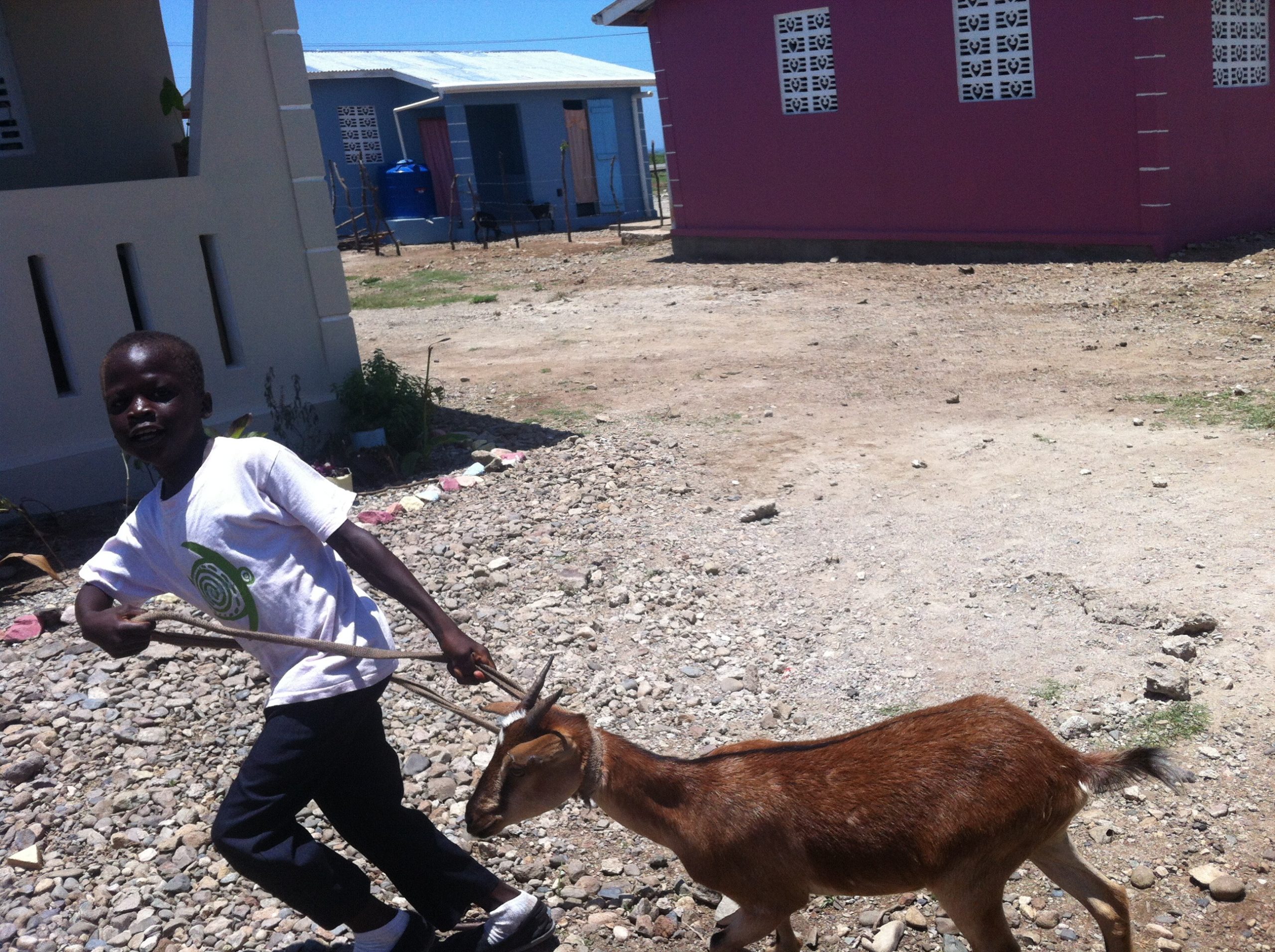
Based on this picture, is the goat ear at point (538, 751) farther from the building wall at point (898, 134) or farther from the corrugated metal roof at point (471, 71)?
the corrugated metal roof at point (471, 71)

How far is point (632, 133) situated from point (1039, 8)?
48.2 ft

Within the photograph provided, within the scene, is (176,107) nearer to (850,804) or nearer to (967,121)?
(850,804)

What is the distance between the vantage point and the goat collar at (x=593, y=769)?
8.94ft

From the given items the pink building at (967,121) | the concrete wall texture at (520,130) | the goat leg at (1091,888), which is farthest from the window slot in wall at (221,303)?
the concrete wall texture at (520,130)

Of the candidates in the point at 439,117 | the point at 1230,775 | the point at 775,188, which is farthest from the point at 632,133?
the point at 1230,775

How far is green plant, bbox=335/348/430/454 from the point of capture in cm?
796

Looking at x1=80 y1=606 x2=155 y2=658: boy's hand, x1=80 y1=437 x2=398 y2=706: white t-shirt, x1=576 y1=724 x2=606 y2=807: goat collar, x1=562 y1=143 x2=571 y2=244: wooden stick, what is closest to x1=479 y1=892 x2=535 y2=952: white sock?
x1=576 y1=724 x2=606 y2=807: goat collar

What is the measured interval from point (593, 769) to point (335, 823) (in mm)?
712

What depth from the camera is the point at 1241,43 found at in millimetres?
14227

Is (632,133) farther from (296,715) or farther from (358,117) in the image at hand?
(296,715)

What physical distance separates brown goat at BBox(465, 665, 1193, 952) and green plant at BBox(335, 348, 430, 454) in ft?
17.4

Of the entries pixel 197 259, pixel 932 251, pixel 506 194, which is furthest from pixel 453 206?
pixel 197 259

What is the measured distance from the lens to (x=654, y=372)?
9.98 meters

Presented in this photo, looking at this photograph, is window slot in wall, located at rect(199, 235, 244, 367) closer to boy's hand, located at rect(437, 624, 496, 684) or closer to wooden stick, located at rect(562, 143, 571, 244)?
boy's hand, located at rect(437, 624, 496, 684)
